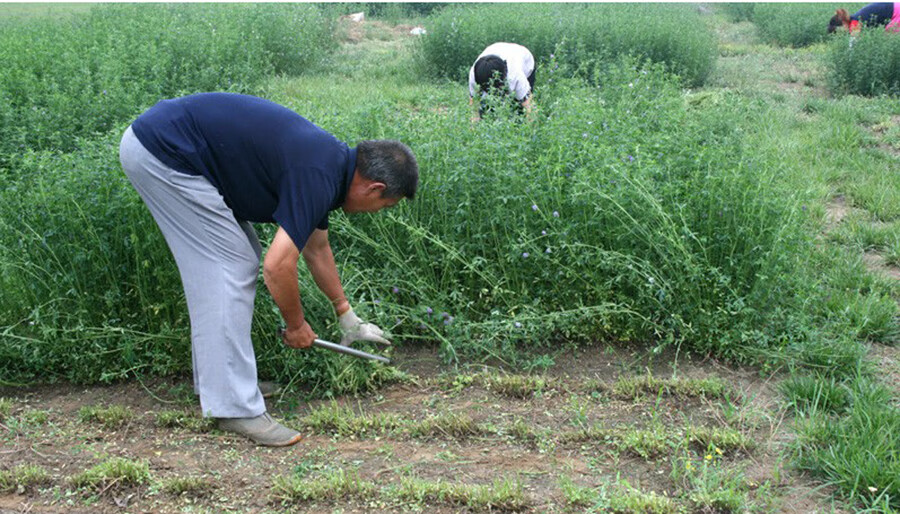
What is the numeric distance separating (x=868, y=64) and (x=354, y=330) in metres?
8.68

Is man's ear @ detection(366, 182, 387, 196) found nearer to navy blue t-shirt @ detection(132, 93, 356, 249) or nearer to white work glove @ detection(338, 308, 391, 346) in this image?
navy blue t-shirt @ detection(132, 93, 356, 249)

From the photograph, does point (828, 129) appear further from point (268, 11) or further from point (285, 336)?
point (268, 11)

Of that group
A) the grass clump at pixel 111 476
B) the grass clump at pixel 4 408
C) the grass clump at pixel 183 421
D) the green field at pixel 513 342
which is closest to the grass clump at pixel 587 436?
the green field at pixel 513 342

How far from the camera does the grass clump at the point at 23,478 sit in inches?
132

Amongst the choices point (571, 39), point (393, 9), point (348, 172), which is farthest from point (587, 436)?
point (393, 9)

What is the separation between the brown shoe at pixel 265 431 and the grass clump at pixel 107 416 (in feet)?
1.88

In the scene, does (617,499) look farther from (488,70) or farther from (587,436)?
(488,70)

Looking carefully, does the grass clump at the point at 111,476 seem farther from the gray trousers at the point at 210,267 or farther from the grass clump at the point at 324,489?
the grass clump at the point at 324,489

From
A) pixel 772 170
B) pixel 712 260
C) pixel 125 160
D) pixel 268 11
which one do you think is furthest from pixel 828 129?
pixel 268 11

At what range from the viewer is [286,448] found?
3.61 m

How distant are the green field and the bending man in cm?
36

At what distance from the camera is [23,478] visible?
337 centimetres

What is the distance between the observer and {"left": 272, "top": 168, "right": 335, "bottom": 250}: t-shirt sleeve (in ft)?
10.4

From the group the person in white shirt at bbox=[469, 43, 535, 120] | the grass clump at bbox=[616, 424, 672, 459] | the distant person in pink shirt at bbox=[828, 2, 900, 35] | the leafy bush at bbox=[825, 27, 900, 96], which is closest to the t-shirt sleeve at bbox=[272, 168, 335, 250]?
the grass clump at bbox=[616, 424, 672, 459]
